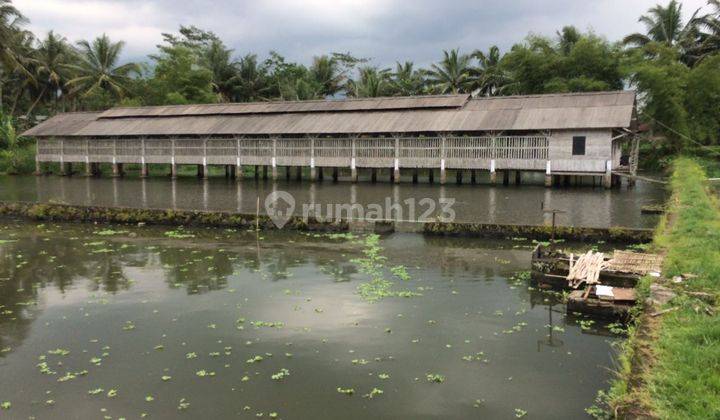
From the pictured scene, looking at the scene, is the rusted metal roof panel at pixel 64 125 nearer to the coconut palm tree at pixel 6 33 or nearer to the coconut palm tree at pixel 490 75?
the coconut palm tree at pixel 6 33

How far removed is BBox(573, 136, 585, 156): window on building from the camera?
25.7 metres

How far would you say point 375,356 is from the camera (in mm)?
6633

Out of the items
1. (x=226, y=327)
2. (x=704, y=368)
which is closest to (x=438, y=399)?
(x=704, y=368)

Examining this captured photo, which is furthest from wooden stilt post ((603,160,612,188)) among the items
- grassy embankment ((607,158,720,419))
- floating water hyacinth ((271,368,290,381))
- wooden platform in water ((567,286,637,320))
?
floating water hyacinth ((271,368,290,381))

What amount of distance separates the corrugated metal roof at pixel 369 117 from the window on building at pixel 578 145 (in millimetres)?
679

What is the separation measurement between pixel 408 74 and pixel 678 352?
4822cm

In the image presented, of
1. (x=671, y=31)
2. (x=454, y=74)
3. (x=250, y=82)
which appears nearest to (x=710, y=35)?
(x=671, y=31)

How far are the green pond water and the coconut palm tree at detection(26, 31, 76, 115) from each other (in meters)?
39.3

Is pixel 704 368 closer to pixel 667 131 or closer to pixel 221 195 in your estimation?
pixel 221 195

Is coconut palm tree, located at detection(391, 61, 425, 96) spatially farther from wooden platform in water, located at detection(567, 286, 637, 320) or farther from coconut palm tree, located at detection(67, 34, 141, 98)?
wooden platform in water, located at detection(567, 286, 637, 320)

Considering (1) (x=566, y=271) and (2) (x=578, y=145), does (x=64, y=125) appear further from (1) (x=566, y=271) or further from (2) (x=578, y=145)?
(1) (x=566, y=271)

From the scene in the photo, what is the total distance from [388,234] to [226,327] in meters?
7.64

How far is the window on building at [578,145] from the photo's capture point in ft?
84.3

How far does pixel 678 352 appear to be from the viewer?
5.29m
